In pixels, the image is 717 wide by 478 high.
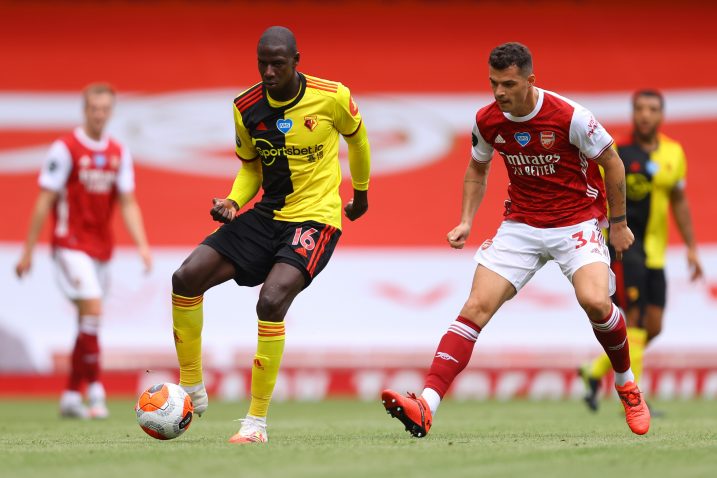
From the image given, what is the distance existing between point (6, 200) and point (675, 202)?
8.84m

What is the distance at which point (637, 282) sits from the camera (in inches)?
418

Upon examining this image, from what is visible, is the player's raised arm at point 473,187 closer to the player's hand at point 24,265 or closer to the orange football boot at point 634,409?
the orange football boot at point 634,409

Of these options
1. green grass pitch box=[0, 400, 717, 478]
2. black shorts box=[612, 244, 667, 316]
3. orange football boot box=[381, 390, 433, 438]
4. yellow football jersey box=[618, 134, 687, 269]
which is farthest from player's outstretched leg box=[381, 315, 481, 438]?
yellow football jersey box=[618, 134, 687, 269]

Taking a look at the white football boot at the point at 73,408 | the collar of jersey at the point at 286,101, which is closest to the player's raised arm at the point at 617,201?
the collar of jersey at the point at 286,101

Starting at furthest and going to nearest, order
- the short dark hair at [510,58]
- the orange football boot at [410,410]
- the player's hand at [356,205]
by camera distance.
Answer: the player's hand at [356,205]
the short dark hair at [510,58]
the orange football boot at [410,410]

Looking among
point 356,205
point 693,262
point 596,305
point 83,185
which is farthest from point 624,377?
point 83,185

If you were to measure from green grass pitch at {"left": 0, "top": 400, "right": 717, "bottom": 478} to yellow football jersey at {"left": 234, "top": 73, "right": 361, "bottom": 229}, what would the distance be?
1356 mm

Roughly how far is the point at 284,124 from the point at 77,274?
4.22 meters

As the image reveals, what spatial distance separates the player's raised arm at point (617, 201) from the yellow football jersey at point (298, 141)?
1.53m

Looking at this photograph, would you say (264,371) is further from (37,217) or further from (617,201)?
(37,217)

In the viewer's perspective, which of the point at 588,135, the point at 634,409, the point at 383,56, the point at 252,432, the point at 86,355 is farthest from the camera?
the point at 383,56

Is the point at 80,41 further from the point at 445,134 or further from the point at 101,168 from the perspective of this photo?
the point at 101,168

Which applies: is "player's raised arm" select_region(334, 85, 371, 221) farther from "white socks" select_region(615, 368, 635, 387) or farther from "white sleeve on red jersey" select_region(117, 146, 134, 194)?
"white sleeve on red jersey" select_region(117, 146, 134, 194)

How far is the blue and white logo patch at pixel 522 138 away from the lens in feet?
24.1
